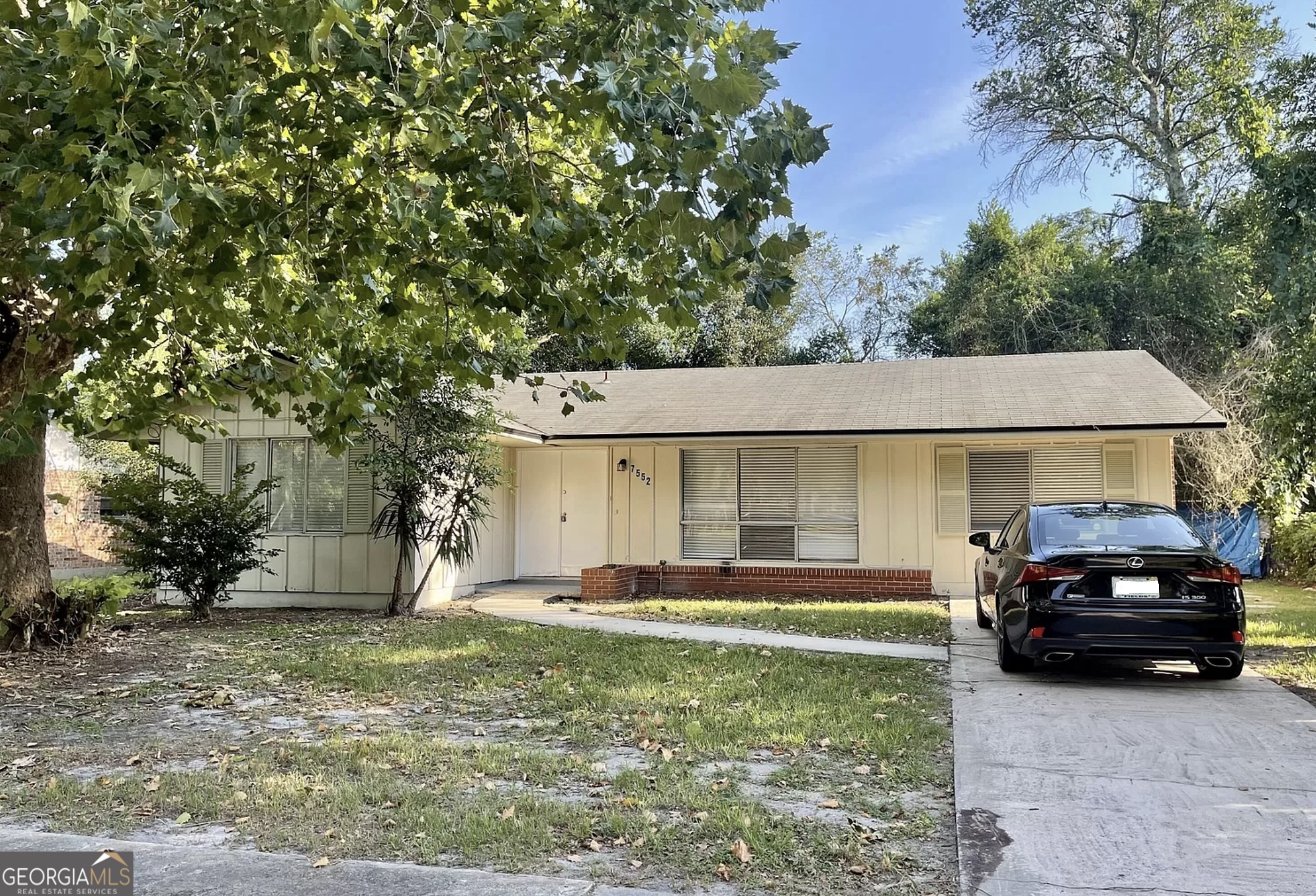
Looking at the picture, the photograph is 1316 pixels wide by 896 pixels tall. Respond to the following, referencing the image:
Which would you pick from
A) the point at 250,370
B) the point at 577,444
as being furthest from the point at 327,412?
the point at 577,444

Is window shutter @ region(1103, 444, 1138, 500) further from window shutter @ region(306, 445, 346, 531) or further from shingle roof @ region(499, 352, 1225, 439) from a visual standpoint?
window shutter @ region(306, 445, 346, 531)

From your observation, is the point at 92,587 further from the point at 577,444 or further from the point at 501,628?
the point at 577,444

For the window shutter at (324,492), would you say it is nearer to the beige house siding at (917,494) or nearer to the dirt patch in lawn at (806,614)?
the dirt patch in lawn at (806,614)

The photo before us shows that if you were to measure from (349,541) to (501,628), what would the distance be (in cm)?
359

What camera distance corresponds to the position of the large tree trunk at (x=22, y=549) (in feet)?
30.6

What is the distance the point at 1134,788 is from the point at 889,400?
37.3 ft

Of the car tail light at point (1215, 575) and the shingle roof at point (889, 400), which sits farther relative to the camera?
the shingle roof at point (889, 400)

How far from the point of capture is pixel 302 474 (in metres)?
13.7

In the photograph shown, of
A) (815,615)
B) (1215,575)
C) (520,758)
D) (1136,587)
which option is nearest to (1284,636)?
(1215,575)

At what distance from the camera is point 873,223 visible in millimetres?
40594

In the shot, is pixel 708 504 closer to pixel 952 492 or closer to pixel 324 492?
pixel 952 492

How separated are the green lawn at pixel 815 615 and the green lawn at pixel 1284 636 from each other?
299cm

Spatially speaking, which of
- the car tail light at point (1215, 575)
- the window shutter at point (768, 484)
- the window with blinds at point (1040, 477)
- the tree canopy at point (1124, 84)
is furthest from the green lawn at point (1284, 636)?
the tree canopy at point (1124, 84)

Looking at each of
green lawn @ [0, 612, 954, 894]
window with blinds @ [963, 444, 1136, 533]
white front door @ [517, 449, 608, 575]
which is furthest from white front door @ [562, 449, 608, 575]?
green lawn @ [0, 612, 954, 894]
